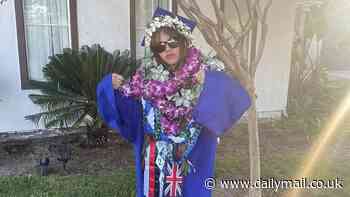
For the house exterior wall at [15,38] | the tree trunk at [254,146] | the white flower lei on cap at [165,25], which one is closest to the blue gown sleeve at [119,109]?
the white flower lei on cap at [165,25]

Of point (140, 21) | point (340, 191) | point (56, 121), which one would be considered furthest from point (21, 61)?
point (340, 191)

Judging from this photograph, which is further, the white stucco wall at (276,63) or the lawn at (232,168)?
the white stucco wall at (276,63)

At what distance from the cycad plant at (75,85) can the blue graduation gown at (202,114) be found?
2.36 meters

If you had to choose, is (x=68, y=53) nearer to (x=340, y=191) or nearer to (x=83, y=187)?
(x=83, y=187)

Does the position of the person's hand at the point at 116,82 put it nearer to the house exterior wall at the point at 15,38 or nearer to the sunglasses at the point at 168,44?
the sunglasses at the point at 168,44

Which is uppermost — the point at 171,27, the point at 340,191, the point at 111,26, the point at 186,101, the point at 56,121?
the point at 111,26

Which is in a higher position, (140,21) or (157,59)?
(140,21)

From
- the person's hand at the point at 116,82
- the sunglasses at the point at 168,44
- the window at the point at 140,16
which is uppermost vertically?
the window at the point at 140,16

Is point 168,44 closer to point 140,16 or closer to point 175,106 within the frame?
point 175,106

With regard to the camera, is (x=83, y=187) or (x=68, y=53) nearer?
(x=83, y=187)

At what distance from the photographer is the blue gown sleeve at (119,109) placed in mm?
2264

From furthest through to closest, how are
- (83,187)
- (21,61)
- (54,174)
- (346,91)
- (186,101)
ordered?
1. (346,91)
2. (21,61)
3. (54,174)
4. (83,187)
5. (186,101)

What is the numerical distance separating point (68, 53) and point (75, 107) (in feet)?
2.58

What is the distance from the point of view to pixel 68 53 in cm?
492
